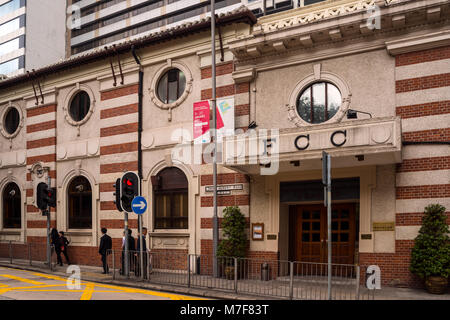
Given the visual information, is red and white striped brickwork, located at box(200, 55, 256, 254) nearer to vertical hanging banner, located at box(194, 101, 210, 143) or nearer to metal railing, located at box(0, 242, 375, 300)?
vertical hanging banner, located at box(194, 101, 210, 143)

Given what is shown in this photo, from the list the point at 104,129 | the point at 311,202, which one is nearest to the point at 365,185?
the point at 311,202

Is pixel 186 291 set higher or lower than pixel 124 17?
lower

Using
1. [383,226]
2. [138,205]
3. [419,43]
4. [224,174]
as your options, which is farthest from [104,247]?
[419,43]

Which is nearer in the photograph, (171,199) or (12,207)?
(171,199)

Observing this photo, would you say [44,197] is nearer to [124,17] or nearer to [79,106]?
[79,106]

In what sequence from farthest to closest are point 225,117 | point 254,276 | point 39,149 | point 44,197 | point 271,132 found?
point 39,149 < point 44,197 < point 225,117 < point 271,132 < point 254,276

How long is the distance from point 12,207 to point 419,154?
60.8 feet

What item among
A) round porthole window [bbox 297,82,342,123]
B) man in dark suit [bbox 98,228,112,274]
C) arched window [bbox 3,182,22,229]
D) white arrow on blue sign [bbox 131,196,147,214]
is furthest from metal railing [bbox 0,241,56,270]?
round porthole window [bbox 297,82,342,123]

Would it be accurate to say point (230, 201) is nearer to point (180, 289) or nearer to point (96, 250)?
point (180, 289)

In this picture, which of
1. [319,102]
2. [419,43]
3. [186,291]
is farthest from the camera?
[319,102]

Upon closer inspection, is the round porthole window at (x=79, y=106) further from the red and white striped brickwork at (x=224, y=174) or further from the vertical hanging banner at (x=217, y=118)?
the vertical hanging banner at (x=217, y=118)

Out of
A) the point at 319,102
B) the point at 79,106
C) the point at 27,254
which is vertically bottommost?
the point at 27,254

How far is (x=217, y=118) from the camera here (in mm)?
15547

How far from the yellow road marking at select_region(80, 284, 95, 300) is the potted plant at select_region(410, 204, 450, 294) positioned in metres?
8.31
